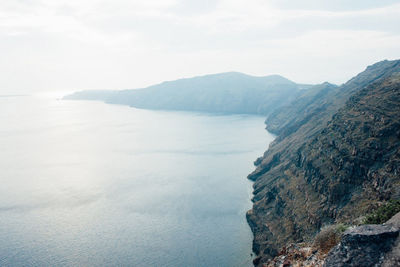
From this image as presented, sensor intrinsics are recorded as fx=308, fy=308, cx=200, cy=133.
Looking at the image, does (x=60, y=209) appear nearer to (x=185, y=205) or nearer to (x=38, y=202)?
(x=38, y=202)

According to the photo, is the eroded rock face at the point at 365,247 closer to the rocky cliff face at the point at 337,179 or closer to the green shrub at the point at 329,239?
the green shrub at the point at 329,239

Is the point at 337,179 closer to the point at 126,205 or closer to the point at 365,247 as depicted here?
the point at 365,247

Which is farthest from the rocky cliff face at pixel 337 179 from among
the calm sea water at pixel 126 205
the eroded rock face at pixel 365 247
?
the eroded rock face at pixel 365 247

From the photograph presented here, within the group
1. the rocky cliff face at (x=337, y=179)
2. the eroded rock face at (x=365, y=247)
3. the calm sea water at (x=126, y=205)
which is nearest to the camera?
the eroded rock face at (x=365, y=247)

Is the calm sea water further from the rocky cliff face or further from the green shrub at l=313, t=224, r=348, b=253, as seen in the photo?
the green shrub at l=313, t=224, r=348, b=253

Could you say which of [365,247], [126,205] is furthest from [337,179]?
[126,205]

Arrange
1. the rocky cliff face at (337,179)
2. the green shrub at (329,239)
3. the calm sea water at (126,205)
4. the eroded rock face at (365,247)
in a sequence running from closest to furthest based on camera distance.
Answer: the eroded rock face at (365,247), the green shrub at (329,239), the rocky cliff face at (337,179), the calm sea water at (126,205)

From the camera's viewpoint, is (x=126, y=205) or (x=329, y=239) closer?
A: (x=329, y=239)
